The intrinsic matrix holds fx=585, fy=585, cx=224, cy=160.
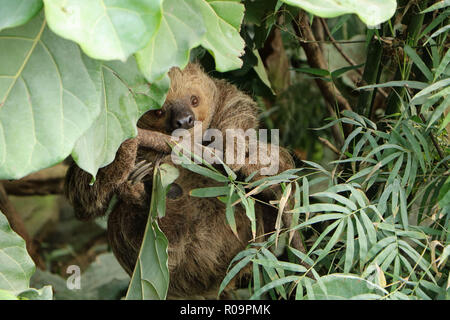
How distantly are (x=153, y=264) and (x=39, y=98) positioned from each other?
25.8 inches

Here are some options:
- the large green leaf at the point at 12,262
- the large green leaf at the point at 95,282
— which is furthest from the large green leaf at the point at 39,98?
the large green leaf at the point at 95,282

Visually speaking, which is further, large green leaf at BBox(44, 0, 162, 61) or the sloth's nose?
the sloth's nose

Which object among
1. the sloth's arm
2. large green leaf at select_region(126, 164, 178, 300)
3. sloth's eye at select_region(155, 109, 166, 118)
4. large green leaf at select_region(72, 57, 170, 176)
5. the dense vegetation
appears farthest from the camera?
sloth's eye at select_region(155, 109, 166, 118)

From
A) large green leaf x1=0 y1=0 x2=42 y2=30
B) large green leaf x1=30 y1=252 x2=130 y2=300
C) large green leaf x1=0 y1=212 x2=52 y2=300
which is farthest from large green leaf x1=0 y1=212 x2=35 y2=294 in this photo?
large green leaf x1=30 y1=252 x2=130 y2=300

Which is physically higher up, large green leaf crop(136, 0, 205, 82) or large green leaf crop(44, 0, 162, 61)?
large green leaf crop(44, 0, 162, 61)

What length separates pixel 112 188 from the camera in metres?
1.92

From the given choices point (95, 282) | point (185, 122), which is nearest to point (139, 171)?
point (185, 122)

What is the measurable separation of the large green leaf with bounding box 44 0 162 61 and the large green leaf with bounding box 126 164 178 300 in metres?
0.71

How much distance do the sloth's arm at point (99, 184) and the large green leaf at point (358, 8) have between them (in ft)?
2.46

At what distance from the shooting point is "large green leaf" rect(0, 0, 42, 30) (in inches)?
43.8

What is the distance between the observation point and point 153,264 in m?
1.70

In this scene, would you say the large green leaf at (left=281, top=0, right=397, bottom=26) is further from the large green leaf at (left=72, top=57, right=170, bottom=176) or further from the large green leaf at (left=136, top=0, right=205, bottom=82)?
the large green leaf at (left=72, top=57, right=170, bottom=176)
